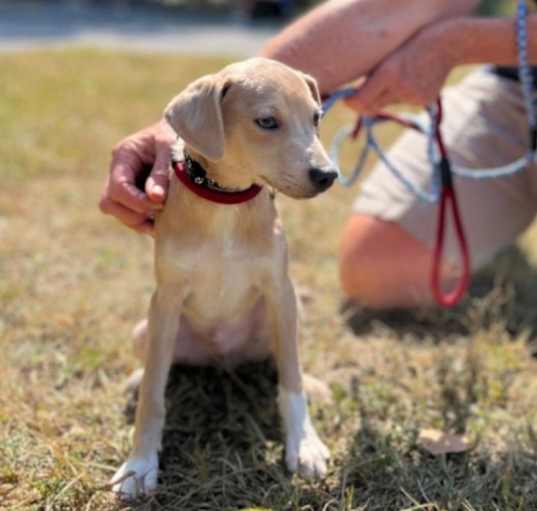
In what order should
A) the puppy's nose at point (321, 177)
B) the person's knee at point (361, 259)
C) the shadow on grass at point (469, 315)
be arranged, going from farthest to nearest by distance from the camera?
1. the person's knee at point (361, 259)
2. the shadow on grass at point (469, 315)
3. the puppy's nose at point (321, 177)

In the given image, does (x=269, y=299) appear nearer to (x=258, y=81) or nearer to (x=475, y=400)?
(x=258, y=81)

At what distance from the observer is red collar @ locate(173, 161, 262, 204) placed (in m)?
2.08

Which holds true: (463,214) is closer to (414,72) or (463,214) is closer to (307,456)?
(414,72)

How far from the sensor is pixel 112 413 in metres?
2.58

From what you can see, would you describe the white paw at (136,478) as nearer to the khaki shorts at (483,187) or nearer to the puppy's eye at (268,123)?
the puppy's eye at (268,123)

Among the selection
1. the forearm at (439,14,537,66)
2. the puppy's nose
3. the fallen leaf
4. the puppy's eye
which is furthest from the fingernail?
the forearm at (439,14,537,66)

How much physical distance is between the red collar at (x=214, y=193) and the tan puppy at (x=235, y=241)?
0.6 inches

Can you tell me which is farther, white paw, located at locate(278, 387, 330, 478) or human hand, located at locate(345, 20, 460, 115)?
human hand, located at locate(345, 20, 460, 115)

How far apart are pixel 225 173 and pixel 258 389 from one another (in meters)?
0.96

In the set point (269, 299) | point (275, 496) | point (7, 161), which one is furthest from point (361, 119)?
point (7, 161)

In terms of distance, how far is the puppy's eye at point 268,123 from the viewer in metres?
1.94

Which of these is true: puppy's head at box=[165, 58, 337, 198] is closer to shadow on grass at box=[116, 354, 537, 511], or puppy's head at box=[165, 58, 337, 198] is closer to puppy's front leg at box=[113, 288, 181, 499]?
puppy's front leg at box=[113, 288, 181, 499]

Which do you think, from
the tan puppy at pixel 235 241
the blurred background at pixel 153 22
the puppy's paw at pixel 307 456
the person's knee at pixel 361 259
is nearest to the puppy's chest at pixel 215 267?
the tan puppy at pixel 235 241

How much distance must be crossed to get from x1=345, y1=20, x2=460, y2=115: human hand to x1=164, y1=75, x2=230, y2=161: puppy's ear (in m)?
0.99
